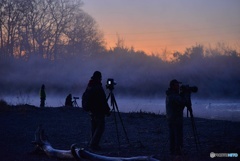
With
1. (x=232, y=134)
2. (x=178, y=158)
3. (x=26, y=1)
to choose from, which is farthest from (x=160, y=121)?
(x=26, y=1)

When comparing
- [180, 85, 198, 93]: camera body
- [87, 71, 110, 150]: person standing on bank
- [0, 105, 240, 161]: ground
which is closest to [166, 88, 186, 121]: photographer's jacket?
[180, 85, 198, 93]: camera body

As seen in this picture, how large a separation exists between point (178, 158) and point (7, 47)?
37.0 metres

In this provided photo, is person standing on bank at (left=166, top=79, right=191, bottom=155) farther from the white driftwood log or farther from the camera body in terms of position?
the white driftwood log

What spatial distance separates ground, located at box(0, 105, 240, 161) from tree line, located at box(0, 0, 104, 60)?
21.7 meters

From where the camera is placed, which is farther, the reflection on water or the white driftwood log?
the reflection on water

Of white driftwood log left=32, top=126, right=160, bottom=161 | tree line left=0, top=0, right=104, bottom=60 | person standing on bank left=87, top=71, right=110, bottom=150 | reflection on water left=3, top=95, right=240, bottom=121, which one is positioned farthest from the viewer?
tree line left=0, top=0, right=104, bottom=60

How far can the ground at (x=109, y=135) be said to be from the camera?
8578mm

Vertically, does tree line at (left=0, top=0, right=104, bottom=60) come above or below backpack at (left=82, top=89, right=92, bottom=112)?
above

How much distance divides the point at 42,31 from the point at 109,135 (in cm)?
3149

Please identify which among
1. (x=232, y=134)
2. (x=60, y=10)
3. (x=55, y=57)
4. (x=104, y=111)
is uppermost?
(x=60, y=10)

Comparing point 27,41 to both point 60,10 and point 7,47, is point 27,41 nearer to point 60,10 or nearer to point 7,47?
→ point 7,47

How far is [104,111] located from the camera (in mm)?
9445

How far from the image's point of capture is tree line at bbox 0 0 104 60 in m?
39.8

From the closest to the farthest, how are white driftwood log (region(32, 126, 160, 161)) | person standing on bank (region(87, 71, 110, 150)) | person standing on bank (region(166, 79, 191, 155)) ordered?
1. white driftwood log (region(32, 126, 160, 161))
2. person standing on bank (region(166, 79, 191, 155))
3. person standing on bank (region(87, 71, 110, 150))
